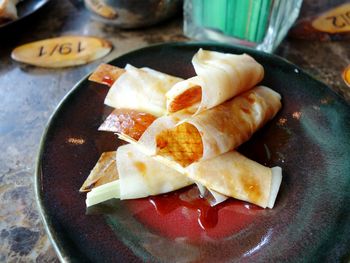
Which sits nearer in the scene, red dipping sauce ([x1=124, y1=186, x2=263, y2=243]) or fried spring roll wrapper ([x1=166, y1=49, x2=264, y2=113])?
red dipping sauce ([x1=124, y1=186, x2=263, y2=243])

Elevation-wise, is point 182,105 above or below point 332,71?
above

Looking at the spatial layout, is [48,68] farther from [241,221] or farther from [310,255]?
[310,255]

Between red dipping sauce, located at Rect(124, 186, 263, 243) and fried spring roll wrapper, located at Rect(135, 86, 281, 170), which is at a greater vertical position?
fried spring roll wrapper, located at Rect(135, 86, 281, 170)

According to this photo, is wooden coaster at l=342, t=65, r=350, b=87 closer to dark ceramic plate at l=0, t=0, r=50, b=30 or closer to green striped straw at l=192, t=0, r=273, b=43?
green striped straw at l=192, t=0, r=273, b=43

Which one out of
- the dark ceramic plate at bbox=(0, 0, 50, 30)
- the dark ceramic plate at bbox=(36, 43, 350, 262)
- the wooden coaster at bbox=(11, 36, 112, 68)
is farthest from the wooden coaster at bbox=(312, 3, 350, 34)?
the dark ceramic plate at bbox=(0, 0, 50, 30)

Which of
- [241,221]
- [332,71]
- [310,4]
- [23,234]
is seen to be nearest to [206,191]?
[241,221]

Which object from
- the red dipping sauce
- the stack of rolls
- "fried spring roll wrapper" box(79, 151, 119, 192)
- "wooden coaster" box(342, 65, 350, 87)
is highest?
the stack of rolls
